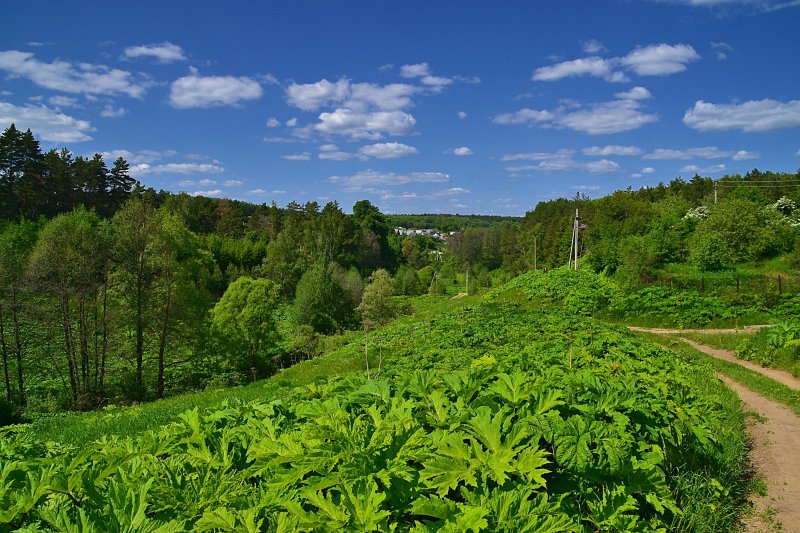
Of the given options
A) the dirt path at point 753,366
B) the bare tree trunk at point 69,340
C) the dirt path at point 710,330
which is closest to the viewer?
the dirt path at point 753,366

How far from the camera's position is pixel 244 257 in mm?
65750

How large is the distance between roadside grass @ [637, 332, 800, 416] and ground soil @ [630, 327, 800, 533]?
0.87ft

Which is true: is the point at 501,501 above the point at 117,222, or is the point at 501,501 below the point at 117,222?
below

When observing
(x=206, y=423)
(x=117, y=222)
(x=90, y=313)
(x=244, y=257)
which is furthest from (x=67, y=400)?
(x=244, y=257)

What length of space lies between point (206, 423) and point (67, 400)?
23881 millimetres

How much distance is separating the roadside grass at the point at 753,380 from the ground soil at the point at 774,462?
0.27 metres

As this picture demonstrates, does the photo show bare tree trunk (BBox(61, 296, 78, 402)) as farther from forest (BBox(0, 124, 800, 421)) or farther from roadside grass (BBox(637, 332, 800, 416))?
roadside grass (BBox(637, 332, 800, 416))

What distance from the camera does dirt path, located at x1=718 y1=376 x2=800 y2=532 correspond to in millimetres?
4736

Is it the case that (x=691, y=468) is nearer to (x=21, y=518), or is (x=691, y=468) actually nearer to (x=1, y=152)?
(x=21, y=518)

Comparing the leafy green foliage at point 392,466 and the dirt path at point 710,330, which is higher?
the leafy green foliage at point 392,466

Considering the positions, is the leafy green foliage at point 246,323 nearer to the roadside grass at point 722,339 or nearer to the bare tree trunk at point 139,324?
the bare tree trunk at point 139,324

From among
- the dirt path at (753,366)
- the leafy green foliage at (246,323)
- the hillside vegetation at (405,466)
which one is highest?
the hillside vegetation at (405,466)

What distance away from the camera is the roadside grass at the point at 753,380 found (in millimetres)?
9805

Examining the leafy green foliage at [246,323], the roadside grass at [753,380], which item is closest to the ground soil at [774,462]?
the roadside grass at [753,380]
